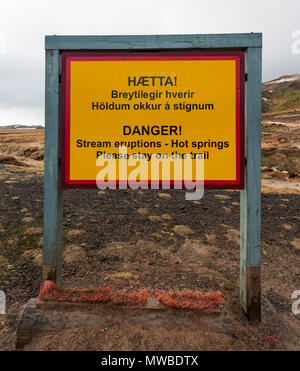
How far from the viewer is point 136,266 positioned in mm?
4738

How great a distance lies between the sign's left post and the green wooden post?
2768mm

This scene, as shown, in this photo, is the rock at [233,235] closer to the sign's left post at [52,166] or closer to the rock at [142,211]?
the rock at [142,211]

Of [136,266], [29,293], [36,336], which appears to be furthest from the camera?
[136,266]

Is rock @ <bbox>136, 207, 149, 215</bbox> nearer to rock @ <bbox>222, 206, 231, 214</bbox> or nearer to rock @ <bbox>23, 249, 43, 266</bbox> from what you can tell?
rock @ <bbox>222, 206, 231, 214</bbox>

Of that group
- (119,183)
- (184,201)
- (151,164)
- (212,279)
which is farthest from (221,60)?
(184,201)

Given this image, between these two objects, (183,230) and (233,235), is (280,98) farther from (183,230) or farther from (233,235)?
(183,230)

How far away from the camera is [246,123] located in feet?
11.3

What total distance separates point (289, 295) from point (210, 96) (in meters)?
3.95

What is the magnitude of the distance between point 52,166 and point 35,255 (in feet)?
8.19

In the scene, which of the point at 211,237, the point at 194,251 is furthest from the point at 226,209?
the point at 194,251

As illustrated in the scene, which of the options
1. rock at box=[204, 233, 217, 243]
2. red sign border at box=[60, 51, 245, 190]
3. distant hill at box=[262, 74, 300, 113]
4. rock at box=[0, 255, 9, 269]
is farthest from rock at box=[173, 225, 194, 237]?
distant hill at box=[262, 74, 300, 113]

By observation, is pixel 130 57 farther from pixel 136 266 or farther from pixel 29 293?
pixel 29 293

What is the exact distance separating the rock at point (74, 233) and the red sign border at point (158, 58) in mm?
2762

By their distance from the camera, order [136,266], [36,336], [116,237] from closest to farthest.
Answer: [36,336] < [136,266] < [116,237]
